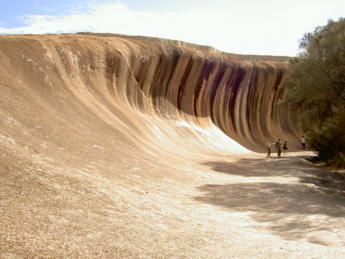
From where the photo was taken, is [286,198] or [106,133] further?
[106,133]

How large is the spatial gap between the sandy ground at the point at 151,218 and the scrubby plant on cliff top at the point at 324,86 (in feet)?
22.2

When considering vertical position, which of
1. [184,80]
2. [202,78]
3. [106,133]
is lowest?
[106,133]

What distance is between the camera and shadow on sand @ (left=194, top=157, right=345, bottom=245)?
8.87 meters

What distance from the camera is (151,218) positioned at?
7891 mm

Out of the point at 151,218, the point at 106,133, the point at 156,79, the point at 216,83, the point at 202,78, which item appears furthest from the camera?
the point at 216,83

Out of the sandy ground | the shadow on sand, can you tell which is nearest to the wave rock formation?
the sandy ground

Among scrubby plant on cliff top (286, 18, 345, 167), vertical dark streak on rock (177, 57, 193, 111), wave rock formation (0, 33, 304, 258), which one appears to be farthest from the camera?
vertical dark streak on rock (177, 57, 193, 111)

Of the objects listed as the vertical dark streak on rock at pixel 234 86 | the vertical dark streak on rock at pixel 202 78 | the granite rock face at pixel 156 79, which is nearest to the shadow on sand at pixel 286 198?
the granite rock face at pixel 156 79

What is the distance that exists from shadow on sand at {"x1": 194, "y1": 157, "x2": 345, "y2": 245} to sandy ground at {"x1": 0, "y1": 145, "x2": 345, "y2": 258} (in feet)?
0.10

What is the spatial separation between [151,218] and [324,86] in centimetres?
1330

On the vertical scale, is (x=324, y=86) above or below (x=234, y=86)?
below

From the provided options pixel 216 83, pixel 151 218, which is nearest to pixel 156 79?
pixel 216 83

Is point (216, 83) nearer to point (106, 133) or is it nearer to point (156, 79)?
point (156, 79)

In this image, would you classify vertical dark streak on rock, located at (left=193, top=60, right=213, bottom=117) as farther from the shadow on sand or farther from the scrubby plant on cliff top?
the shadow on sand
